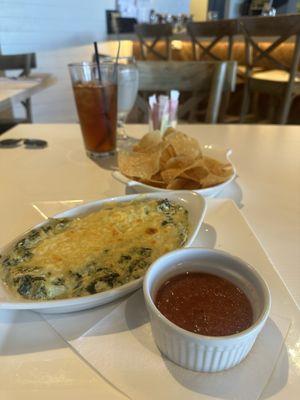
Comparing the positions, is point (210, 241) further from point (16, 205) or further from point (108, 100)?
point (108, 100)

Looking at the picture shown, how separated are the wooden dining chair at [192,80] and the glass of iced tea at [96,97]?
595 millimetres

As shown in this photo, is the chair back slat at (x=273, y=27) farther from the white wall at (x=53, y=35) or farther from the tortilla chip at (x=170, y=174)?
the white wall at (x=53, y=35)

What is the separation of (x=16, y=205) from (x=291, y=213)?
2.18ft

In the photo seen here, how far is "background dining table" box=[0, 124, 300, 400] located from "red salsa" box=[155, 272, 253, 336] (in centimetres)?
9

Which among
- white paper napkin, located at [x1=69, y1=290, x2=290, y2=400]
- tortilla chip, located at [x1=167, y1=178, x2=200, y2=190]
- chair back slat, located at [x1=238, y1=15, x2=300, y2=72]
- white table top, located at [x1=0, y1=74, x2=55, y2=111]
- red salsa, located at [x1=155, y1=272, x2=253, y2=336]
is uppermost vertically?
chair back slat, located at [x1=238, y1=15, x2=300, y2=72]

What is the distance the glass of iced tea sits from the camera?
1.00m

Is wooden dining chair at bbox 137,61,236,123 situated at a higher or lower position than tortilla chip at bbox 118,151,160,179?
higher

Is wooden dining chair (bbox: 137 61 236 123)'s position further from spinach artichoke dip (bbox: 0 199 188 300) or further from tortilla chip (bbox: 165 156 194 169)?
spinach artichoke dip (bbox: 0 199 188 300)

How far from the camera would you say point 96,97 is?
3.29 ft

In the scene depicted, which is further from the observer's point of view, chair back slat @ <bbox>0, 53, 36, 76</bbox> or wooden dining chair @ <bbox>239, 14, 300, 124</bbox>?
chair back slat @ <bbox>0, 53, 36, 76</bbox>

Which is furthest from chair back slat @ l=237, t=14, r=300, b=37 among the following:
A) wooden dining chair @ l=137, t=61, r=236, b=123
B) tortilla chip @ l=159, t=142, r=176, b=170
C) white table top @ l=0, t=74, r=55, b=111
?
tortilla chip @ l=159, t=142, r=176, b=170

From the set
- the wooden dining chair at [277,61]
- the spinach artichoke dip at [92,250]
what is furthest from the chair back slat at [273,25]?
the spinach artichoke dip at [92,250]

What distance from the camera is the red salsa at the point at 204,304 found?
16.2 inches

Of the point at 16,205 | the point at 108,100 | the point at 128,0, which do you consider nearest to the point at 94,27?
the point at 128,0
